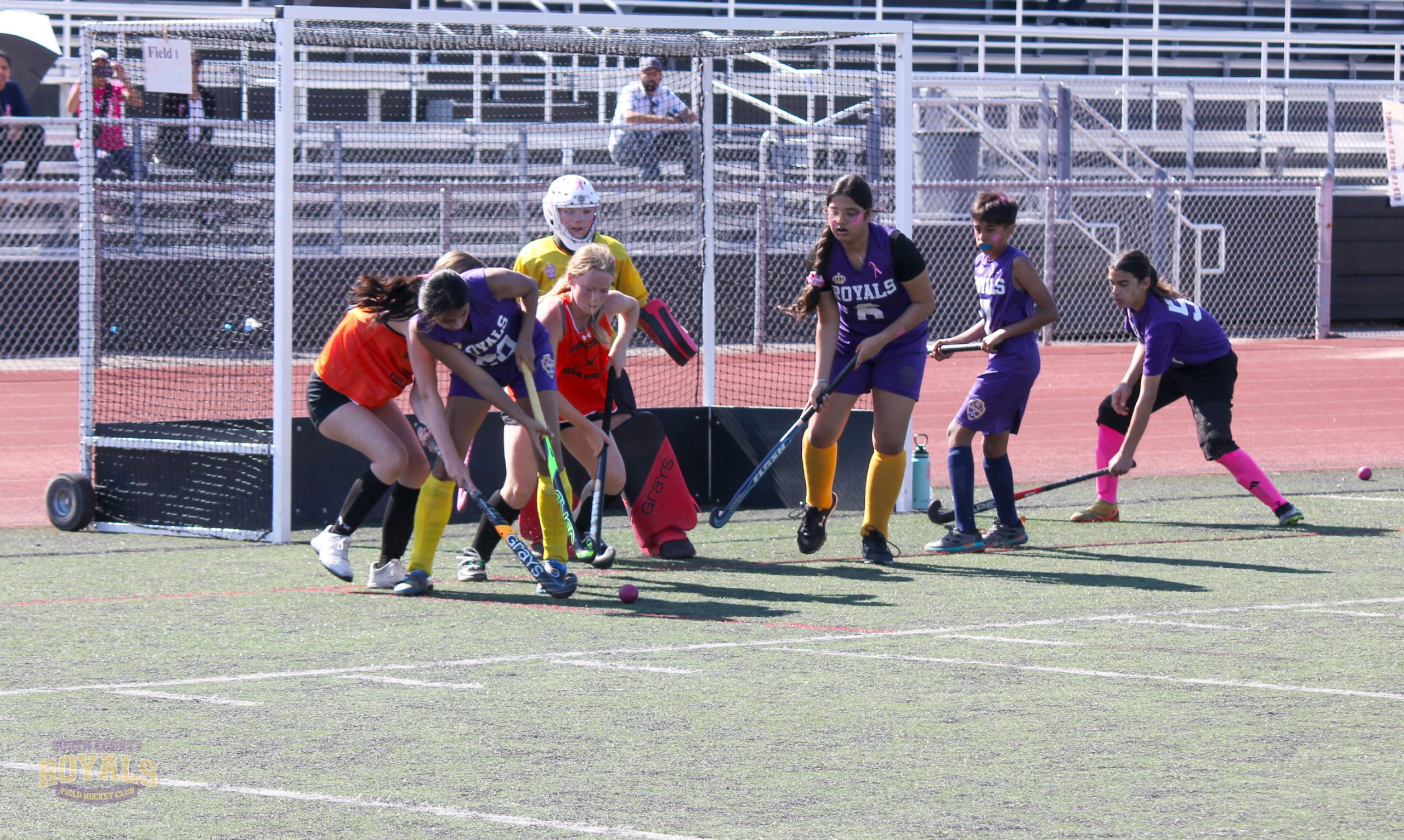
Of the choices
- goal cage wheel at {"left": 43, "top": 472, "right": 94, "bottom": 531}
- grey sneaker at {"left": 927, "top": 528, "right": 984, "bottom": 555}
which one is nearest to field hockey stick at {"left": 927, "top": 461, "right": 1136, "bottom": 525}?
grey sneaker at {"left": 927, "top": 528, "right": 984, "bottom": 555}

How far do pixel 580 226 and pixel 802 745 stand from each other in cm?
413

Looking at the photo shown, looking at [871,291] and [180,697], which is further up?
[871,291]

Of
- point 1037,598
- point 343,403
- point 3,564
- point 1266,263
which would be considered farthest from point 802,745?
point 1266,263

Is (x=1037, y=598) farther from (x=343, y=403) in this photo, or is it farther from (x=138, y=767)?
(x=138, y=767)

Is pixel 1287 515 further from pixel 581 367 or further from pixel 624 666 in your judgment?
pixel 624 666

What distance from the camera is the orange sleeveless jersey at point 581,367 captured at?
8539mm

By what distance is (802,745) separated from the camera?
520cm

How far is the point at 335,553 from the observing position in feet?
26.1

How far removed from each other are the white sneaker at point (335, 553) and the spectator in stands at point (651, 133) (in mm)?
8830

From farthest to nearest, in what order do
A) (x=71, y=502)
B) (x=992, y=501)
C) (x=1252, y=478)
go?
(x=71, y=502)
(x=1252, y=478)
(x=992, y=501)

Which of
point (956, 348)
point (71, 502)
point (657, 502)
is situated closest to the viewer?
point (657, 502)

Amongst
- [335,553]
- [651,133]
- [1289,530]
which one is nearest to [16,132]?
[651,133]

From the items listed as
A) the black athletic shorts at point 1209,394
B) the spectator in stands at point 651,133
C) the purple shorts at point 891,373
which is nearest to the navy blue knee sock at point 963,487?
the purple shorts at point 891,373

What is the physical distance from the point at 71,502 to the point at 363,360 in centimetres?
257
